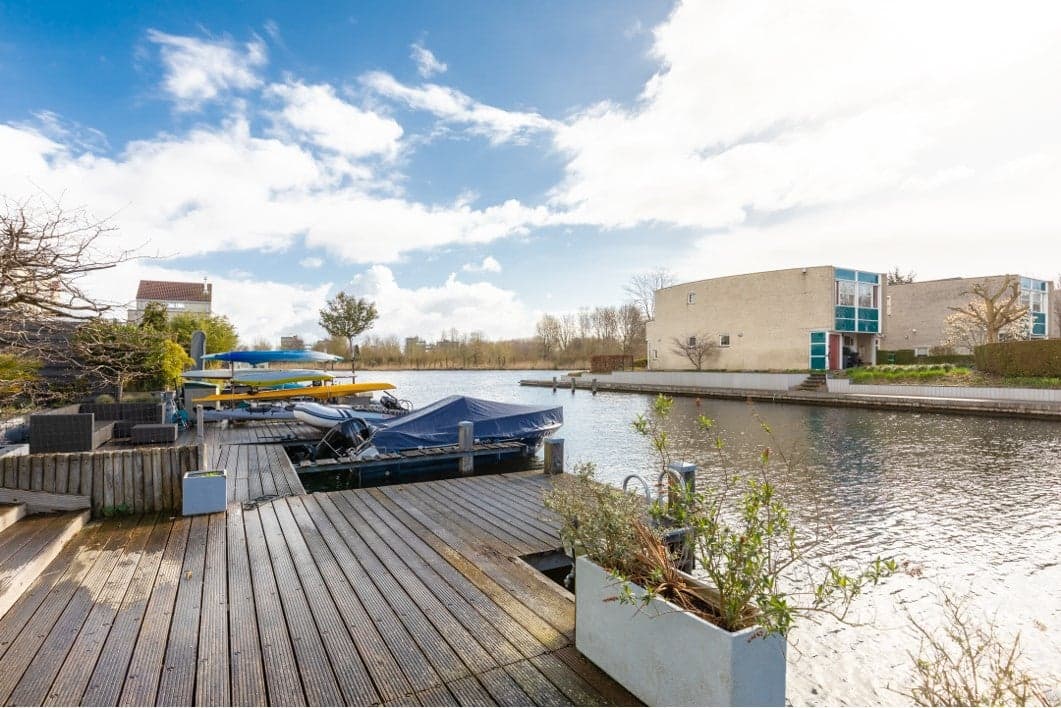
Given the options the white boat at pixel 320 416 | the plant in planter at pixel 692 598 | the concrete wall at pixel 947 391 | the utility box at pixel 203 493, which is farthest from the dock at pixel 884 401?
the utility box at pixel 203 493

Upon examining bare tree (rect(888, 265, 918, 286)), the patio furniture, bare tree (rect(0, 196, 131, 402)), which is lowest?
the patio furniture

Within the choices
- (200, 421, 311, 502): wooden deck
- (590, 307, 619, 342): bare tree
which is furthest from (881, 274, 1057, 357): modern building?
(200, 421, 311, 502): wooden deck

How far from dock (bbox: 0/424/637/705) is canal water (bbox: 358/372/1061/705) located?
61.6 inches

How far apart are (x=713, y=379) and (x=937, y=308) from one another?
18920 mm

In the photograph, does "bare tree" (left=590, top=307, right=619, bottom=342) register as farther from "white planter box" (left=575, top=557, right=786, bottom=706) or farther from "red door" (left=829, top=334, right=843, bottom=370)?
"white planter box" (left=575, top=557, right=786, bottom=706)

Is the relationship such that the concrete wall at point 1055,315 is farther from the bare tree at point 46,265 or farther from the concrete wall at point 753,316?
the bare tree at point 46,265

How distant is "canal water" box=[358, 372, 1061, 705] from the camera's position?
3.76 m

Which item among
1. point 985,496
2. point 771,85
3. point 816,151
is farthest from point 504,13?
point 985,496

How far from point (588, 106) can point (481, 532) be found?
34.6ft

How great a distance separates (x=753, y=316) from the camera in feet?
94.2

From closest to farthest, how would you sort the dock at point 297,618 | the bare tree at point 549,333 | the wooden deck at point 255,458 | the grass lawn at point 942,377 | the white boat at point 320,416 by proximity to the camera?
the dock at point 297,618 < the wooden deck at point 255,458 < the white boat at point 320,416 < the grass lawn at point 942,377 < the bare tree at point 549,333

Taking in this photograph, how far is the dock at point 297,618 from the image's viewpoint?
2.21 metres

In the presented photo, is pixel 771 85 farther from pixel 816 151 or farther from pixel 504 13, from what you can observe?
pixel 504 13

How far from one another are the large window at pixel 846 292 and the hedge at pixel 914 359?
495 cm
